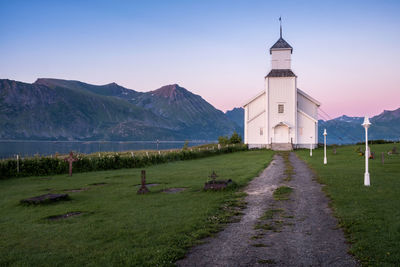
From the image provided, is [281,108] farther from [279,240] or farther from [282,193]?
[279,240]

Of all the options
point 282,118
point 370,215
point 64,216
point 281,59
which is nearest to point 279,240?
point 370,215

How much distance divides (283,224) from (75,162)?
2589 cm

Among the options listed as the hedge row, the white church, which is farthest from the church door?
the hedge row

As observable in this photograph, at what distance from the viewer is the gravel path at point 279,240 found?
771 cm

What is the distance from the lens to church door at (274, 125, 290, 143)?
60.8 meters

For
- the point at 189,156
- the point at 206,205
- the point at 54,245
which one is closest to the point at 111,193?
the point at 206,205

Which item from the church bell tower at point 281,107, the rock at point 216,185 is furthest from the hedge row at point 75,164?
the church bell tower at point 281,107

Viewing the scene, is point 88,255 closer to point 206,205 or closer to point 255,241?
point 255,241

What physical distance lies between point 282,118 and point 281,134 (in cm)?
281

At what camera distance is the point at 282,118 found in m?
61.0

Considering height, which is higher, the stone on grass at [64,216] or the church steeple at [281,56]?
the church steeple at [281,56]

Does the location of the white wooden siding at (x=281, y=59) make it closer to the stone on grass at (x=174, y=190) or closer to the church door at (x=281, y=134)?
the church door at (x=281, y=134)

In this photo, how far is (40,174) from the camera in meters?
30.7

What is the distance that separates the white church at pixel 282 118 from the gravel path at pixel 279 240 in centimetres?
4694
